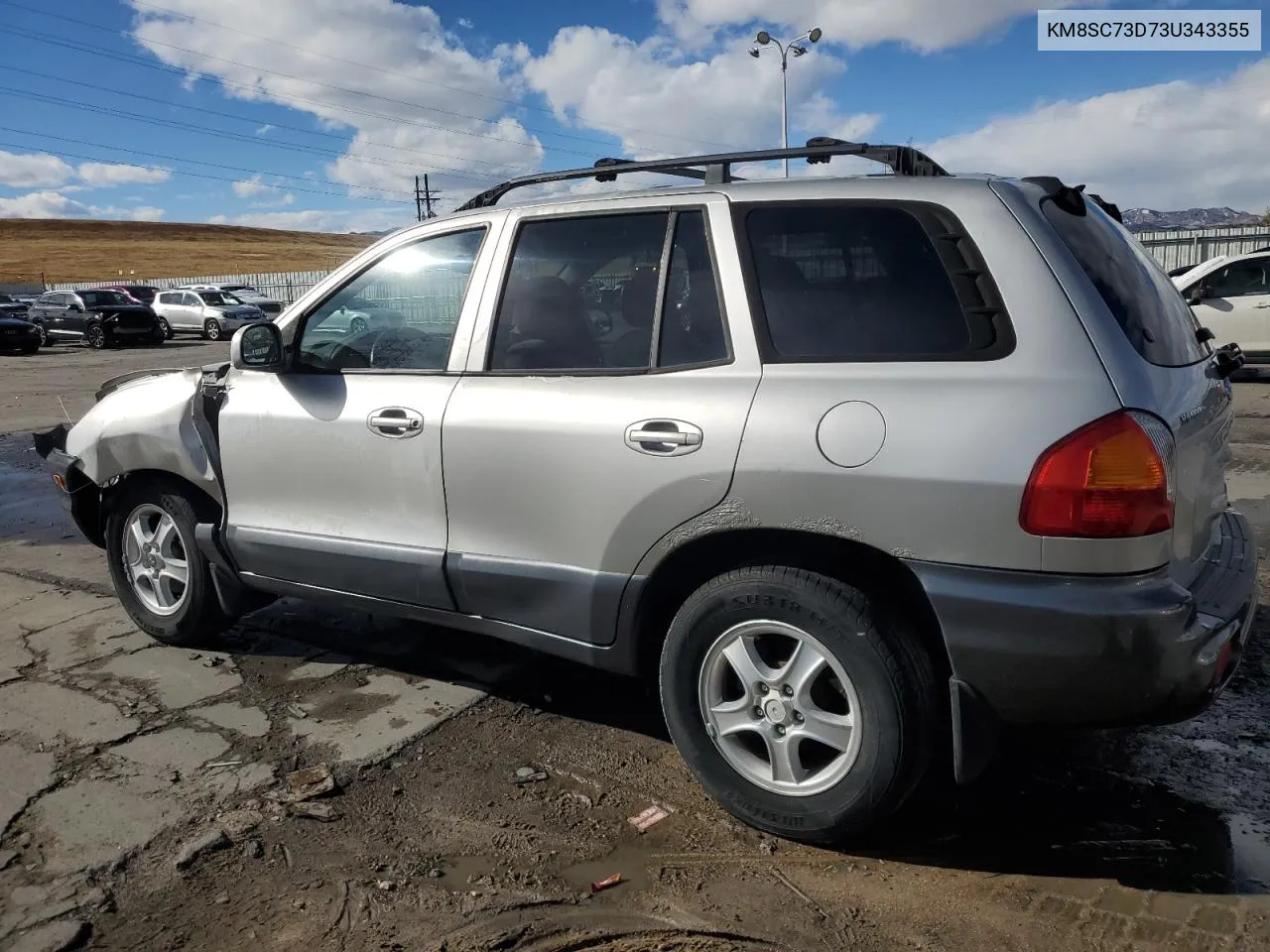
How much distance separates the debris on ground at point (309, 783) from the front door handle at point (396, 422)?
3.81ft

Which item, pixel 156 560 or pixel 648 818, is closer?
pixel 648 818

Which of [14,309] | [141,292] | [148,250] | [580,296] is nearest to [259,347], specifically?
[580,296]

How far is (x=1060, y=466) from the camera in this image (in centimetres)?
242

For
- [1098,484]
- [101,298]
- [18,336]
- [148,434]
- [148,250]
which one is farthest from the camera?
[148,250]

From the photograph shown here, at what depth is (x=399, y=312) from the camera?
12.3ft

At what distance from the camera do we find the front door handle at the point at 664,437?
2893 mm

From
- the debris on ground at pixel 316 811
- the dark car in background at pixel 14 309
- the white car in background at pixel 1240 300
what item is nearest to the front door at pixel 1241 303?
the white car in background at pixel 1240 300

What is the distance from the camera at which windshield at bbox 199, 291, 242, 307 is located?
108ft

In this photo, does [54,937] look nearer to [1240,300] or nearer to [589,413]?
[589,413]

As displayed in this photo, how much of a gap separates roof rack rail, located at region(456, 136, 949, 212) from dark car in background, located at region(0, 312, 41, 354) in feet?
90.6

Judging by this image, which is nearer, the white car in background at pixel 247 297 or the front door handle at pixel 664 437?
the front door handle at pixel 664 437

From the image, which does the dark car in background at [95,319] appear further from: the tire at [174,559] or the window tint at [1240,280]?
the tire at [174,559]

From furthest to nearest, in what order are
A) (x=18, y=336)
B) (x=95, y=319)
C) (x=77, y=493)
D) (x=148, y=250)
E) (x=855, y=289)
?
(x=148, y=250) → (x=95, y=319) → (x=18, y=336) → (x=77, y=493) → (x=855, y=289)

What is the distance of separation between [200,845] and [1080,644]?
249 cm
